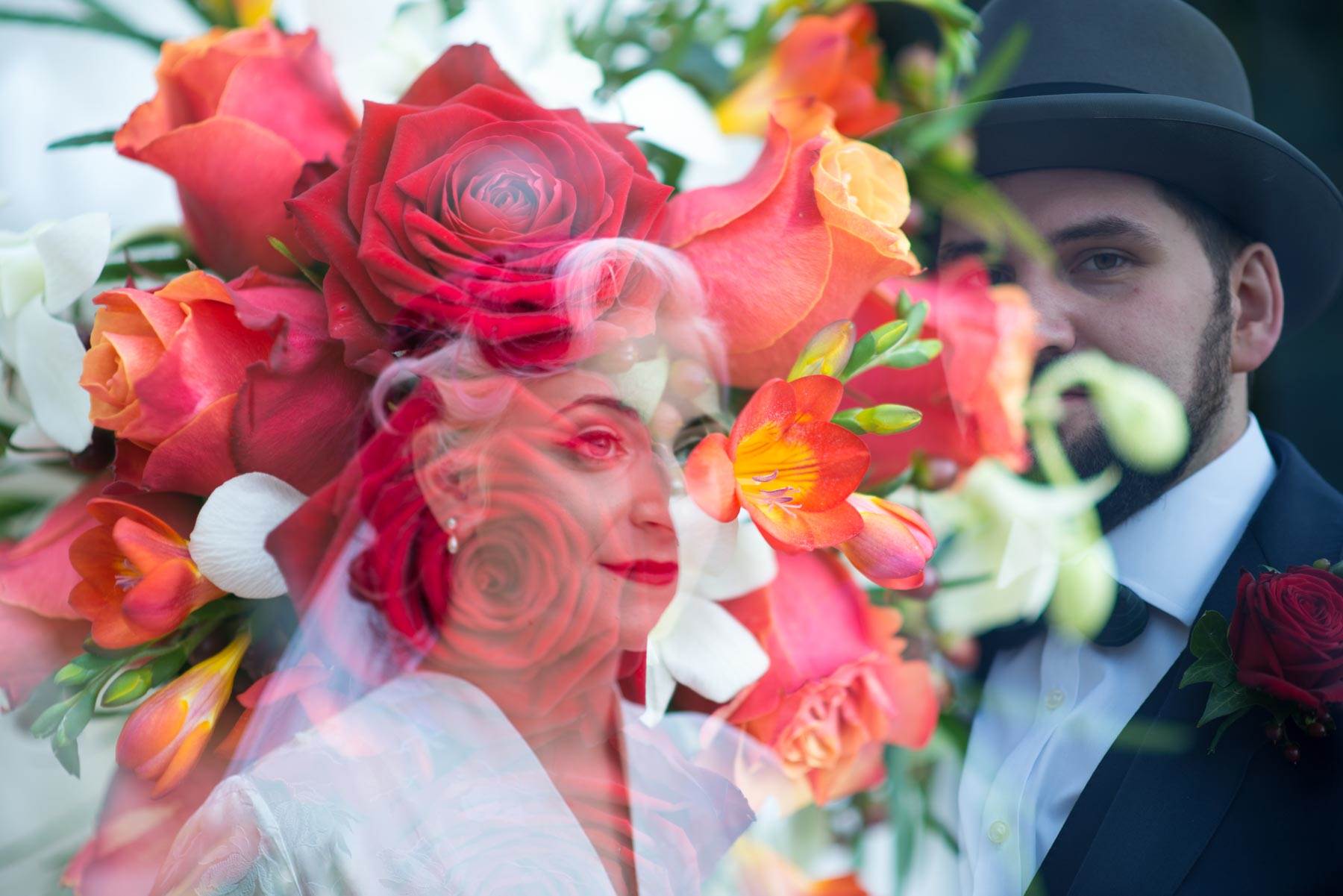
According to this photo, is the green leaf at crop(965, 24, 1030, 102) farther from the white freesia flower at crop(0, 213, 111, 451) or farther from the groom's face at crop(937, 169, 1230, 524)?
the white freesia flower at crop(0, 213, 111, 451)

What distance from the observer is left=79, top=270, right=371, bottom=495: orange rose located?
50 cm

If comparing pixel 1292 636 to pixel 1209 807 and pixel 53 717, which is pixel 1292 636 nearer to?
pixel 1209 807

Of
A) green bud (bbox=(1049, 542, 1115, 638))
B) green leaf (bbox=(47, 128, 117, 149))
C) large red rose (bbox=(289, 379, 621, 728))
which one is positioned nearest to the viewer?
large red rose (bbox=(289, 379, 621, 728))

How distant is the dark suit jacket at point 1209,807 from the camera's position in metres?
0.49

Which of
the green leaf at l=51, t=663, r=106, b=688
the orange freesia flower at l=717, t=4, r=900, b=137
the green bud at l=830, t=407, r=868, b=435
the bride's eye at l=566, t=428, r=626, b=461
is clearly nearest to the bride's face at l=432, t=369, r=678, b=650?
the bride's eye at l=566, t=428, r=626, b=461

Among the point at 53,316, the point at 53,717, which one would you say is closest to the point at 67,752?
the point at 53,717

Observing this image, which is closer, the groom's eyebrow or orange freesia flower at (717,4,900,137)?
the groom's eyebrow

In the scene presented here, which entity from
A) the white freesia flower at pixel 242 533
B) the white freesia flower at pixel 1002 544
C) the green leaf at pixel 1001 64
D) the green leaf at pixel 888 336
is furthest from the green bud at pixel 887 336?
the white freesia flower at pixel 242 533

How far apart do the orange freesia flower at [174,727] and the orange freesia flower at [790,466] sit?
0.28 meters

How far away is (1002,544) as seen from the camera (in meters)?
0.61

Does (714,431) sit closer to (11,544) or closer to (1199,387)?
(1199,387)

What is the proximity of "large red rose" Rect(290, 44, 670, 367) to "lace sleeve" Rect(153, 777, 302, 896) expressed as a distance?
228 millimetres

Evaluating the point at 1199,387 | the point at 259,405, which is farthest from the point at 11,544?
the point at 1199,387

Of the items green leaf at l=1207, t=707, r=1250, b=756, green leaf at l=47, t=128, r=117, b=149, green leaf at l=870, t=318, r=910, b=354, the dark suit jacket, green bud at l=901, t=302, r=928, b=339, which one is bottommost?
the dark suit jacket
